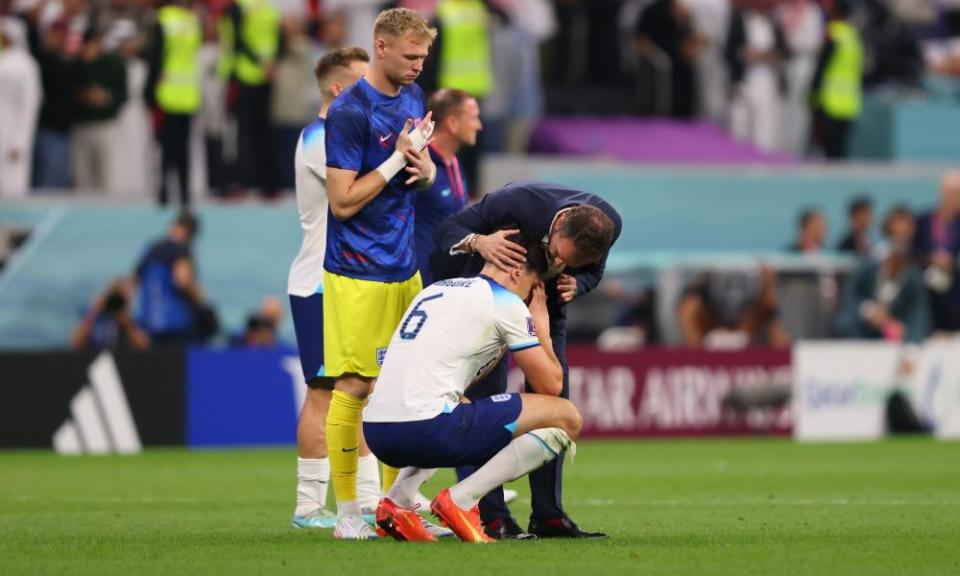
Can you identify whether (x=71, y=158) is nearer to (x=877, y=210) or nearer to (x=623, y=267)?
(x=623, y=267)

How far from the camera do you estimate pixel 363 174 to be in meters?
8.97

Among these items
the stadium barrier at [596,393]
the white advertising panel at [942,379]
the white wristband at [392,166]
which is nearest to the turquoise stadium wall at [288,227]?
the stadium barrier at [596,393]

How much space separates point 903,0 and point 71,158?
12.5 metres

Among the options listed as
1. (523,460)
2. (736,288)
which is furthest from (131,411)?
(523,460)

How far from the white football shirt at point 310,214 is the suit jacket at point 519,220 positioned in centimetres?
102

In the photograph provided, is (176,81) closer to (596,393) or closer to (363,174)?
(596,393)

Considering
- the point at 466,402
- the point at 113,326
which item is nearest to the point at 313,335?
the point at 466,402

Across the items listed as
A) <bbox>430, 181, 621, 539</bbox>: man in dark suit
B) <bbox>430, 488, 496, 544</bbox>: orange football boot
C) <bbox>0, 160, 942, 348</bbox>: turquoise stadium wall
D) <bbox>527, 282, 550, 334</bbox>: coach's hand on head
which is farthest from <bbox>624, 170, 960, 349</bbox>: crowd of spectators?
<bbox>430, 488, 496, 544</bbox>: orange football boot

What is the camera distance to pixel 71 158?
20984 mm

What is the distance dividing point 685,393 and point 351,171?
10394 millimetres

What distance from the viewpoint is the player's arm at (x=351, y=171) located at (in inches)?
346

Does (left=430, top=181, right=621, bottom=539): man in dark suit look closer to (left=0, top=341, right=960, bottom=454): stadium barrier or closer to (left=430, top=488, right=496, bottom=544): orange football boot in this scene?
(left=430, top=488, right=496, bottom=544): orange football boot

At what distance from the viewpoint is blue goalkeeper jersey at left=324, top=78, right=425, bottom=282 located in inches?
348

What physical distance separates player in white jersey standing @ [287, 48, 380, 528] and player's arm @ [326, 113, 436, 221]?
0.77 m
